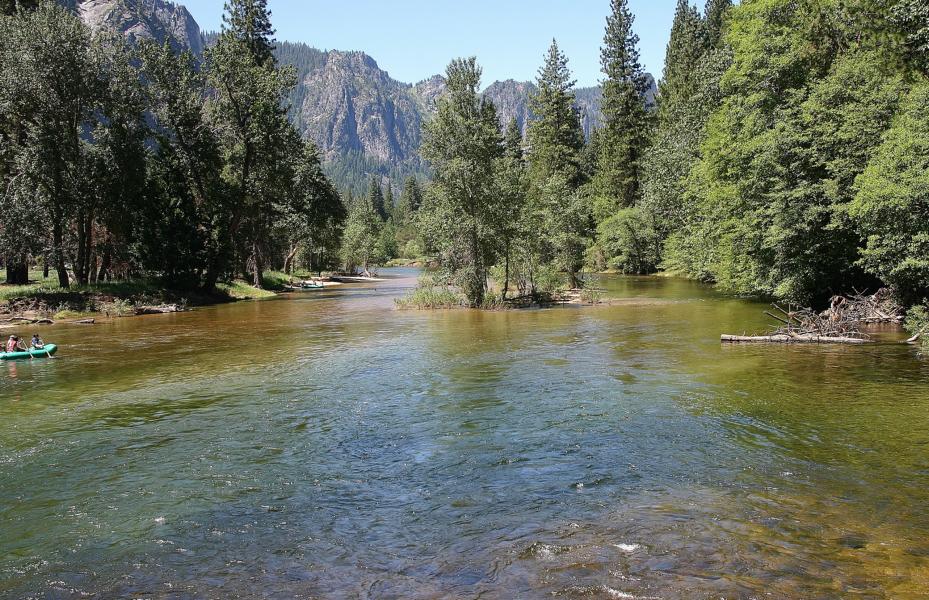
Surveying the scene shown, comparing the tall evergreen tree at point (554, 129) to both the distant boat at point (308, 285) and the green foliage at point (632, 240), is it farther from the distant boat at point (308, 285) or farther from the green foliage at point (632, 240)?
the distant boat at point (308, 285)

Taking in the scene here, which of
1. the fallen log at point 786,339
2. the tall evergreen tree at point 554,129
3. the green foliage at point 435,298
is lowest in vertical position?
the fallen log at point 786,339

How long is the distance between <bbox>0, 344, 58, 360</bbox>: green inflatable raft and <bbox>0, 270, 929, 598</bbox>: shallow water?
2.16 meters

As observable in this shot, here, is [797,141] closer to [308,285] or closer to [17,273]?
[17,273]

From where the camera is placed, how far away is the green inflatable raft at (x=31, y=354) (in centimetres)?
2356

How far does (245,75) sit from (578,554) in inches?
1950

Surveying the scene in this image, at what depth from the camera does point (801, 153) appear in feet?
89.7

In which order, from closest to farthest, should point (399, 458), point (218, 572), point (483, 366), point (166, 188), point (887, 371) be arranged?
point (218, 572) → point (399, 458) → point (887, 371) → point (483, 366) → point (166, 188)

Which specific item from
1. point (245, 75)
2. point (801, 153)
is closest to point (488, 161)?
point (801, 153)

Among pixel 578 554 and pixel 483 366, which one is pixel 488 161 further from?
pixel 578 554

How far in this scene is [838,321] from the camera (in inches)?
980

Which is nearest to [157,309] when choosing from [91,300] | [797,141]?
[91,300]

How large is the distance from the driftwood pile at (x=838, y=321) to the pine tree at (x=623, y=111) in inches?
2160

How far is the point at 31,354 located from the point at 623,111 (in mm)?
74928

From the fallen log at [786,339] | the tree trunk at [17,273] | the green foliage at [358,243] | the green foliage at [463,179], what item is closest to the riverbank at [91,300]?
the tree trunk at [17,273]
